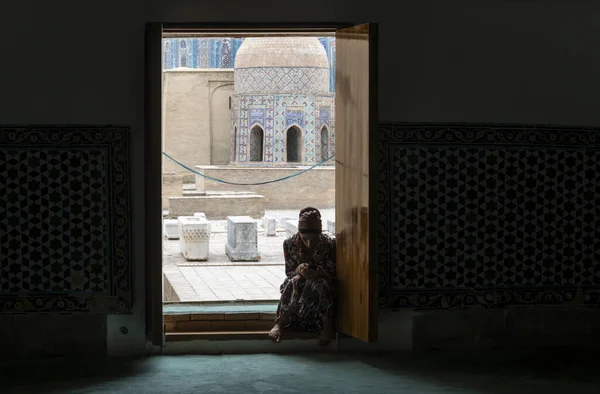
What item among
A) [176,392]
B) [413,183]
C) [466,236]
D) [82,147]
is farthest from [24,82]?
[466,236]

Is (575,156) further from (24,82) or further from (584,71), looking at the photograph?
(24,82)

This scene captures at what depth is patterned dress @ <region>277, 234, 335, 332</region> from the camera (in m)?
4.31

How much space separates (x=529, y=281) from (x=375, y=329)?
0.91 meters

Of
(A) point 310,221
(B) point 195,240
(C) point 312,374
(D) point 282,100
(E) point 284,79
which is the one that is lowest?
(C) point 312,374

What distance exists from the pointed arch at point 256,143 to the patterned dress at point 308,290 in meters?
15.1

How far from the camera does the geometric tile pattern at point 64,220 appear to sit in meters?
4.09

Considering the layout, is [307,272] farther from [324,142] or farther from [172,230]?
[324,142]

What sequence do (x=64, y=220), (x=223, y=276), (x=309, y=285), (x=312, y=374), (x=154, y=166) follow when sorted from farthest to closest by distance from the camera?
(x=223, y=276) → (x=309, y=285) → (x=64, y=220) → (x=154, y=166) → (x=312, y=374)

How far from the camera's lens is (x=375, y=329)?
3984mm

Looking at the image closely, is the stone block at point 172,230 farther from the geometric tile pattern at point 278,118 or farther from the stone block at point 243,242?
the geometric tile pattern at point 278,118

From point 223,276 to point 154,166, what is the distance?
12.9ft

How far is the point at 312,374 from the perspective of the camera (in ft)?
12.7

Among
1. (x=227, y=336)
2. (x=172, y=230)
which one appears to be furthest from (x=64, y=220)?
(x=172, y=230)

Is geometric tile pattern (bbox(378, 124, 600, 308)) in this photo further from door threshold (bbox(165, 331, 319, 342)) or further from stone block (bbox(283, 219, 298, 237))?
stone block (bbox(283, 219, 298, 237))
